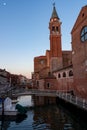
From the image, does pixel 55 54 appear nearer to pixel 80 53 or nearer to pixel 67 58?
pixel 67 58

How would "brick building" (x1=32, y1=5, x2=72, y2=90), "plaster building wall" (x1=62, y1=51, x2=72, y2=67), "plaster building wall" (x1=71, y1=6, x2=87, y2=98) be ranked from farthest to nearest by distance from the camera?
"plaster building wall" (x1=62, y1=51, x2=72, y2=67)
"brick building" (x1=32, y1=5, x2=72, y2=90)
"plaster building wall" (x1=71, y1=6, x2=87, y2=98)

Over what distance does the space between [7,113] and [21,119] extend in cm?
228

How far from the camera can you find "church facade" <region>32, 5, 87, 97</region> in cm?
2386

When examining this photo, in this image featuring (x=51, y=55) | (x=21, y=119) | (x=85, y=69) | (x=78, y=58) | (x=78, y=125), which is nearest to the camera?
(x=78, y=125)

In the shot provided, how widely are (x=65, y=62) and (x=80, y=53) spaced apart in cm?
2737

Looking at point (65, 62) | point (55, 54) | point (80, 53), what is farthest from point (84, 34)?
point (65, 62)

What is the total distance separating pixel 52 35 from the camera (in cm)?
5138

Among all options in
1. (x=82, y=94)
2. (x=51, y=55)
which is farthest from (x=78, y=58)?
(x=51, y=55)

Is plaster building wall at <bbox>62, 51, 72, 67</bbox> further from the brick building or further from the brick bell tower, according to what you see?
the brick bell tower

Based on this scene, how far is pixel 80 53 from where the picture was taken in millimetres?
24172

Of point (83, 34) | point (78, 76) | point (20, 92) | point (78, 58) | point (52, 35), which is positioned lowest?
point (20, 92)

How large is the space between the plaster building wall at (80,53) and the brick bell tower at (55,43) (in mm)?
22319

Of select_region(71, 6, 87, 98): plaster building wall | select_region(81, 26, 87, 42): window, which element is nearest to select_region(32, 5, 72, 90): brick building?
select_region(71, 6, 87, 98): plaster building wall

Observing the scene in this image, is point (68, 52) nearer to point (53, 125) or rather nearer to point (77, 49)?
point (77, 49)
